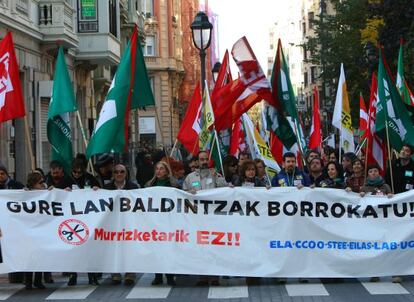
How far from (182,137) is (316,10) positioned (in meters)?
83.0

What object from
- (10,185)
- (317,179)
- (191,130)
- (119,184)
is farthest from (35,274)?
(191,130)

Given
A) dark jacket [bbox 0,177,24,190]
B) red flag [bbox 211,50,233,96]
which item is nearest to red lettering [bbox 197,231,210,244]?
dark jacket [bbox 0,177,24,190]

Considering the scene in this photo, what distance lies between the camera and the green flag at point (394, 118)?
43.4 feet

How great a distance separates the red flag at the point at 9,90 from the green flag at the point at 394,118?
5256 millimetres

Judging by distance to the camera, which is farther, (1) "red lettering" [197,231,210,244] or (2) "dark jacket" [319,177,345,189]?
(2) "dark jacket" [319,177,345,189]

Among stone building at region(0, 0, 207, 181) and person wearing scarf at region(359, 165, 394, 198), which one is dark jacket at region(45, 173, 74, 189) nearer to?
stone building at region(0, 0, 207, 181)

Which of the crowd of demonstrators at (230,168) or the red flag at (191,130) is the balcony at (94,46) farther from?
the crowd of demonstrators at (230,168)

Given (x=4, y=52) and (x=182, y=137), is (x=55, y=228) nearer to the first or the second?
(x=4, y=52)

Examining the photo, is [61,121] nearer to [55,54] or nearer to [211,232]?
[211,232]

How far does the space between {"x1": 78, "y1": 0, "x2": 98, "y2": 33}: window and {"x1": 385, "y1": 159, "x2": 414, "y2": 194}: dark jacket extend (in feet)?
61.5

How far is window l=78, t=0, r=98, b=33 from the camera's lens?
1182 inches

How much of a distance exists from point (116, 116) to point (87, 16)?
19277mm

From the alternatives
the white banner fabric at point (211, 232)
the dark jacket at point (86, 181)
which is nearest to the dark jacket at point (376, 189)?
the white banner fabric at point (211, 232)

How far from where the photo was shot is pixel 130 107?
38.7ft
